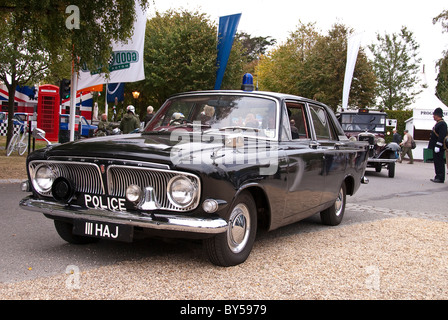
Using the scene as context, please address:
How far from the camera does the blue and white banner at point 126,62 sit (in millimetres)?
13031

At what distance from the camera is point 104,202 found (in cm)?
407

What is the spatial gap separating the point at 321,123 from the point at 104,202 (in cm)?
342

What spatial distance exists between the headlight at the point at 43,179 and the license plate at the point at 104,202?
19.3 inches

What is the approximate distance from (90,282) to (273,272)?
154 centimetres

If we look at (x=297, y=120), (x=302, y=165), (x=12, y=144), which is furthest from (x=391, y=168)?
(x=12, y=144)

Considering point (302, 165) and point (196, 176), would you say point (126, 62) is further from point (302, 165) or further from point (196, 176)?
point (196, 176)

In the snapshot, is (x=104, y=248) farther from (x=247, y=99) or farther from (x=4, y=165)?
(x=4, y=165)

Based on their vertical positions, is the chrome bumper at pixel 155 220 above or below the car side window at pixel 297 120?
below

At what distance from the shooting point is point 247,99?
5.31m

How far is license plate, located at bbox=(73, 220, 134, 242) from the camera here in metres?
3.84

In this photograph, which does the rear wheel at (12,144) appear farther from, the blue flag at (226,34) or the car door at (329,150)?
the car door at (329,150)

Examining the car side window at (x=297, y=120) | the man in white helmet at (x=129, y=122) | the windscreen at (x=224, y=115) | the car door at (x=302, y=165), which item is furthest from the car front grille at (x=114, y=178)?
the man in white helmet at (x=129, y=122)

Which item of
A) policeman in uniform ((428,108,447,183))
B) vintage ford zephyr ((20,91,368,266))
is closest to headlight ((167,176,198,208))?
vintage ford zephyr ((20,91,368,266))
